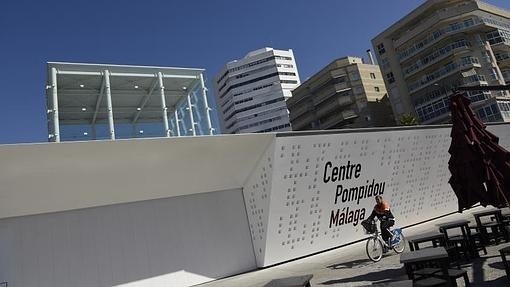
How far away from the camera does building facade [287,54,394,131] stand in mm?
68438

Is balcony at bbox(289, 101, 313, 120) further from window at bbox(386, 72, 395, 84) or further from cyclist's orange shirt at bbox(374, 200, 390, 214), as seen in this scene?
cyclist's orange shirt at bbox(374, 200, 390, 214)

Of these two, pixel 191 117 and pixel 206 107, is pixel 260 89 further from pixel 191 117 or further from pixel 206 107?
pixel 191 117

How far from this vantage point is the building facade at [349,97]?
6844 centimetres

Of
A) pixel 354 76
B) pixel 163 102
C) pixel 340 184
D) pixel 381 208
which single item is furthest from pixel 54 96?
pixel 354 76

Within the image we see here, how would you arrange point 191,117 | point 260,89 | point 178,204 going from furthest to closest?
1. point 260,89
2. point 191,117
3. point 178,204

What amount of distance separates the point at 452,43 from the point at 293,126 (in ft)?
122

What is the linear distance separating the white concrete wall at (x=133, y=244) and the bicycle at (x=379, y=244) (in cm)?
451

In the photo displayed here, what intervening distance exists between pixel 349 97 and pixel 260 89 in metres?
57.7

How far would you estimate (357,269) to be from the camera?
356 inches

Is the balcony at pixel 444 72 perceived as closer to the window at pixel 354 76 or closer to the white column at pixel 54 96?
the window at pixel 354 76

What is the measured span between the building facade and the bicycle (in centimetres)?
5861

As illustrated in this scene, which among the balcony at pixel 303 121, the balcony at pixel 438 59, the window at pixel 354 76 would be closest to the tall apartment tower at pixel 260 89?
the balcony at pixel 303 121

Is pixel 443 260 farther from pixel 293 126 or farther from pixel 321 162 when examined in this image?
pixel 293 126

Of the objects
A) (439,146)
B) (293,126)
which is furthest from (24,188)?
(293,126)
